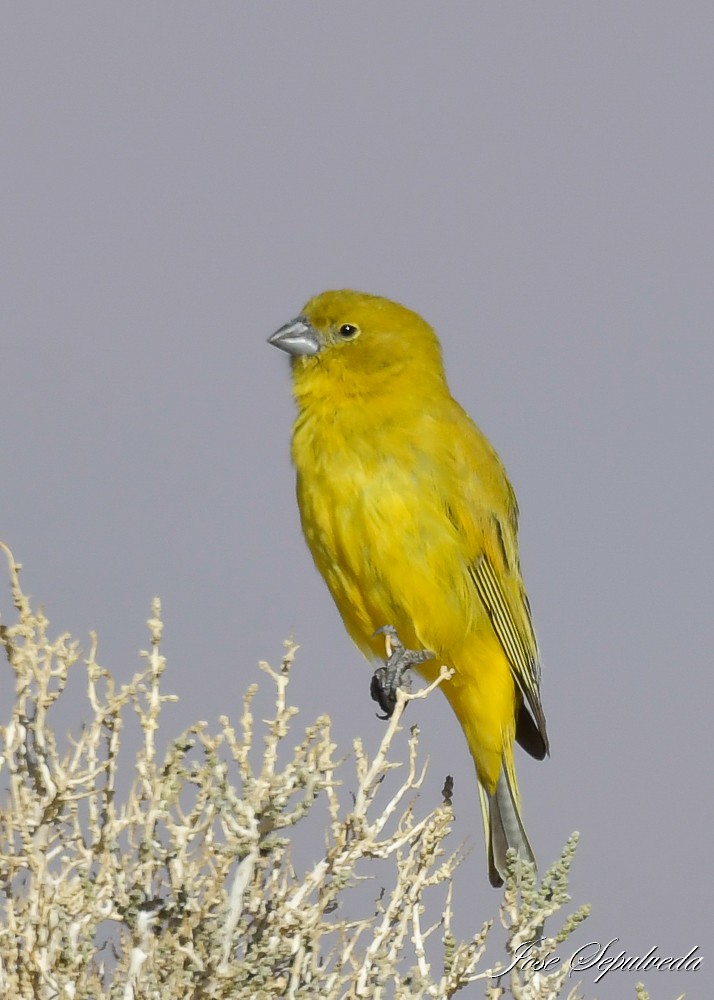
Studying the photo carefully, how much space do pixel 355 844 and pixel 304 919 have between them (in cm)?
22

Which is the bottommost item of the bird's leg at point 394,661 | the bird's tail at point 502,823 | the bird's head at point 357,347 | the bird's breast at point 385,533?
the bird's tail at point 502,823

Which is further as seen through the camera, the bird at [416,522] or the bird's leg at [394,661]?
the bird's leg at [394,661]

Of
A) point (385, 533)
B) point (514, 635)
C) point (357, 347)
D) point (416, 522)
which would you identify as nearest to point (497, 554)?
point (514, 635)

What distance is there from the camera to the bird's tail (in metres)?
5.09

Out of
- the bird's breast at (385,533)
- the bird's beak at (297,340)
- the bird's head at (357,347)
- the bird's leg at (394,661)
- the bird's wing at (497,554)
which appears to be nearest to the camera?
the bird's breast at (385,533)

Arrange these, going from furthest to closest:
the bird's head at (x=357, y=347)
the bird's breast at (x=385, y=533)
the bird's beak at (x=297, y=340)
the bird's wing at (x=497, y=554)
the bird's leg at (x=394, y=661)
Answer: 1. the bird's beak at (x=297, y=340)
2. the bird's head at (x=357, y=347)
3. the bird's wing at (x=497, y=554)
4. the bird's leg at (x=394, y=661)
5. the bird's breast at (x=385, y=533)

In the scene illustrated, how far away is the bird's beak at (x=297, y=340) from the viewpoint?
5.15 metres

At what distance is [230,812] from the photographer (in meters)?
3.01

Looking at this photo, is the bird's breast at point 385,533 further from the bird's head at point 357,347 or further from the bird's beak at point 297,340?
the bird's beak at point 297,340

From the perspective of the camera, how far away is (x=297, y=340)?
5.17 metres

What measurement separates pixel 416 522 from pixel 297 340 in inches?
37.4

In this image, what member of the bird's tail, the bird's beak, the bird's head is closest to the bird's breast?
the bird's head

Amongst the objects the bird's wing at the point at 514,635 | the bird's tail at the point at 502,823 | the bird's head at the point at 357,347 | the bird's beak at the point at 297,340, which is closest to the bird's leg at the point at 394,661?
the bird's wing at the point at 514,635

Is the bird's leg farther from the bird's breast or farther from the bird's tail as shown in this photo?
the bird's tail
